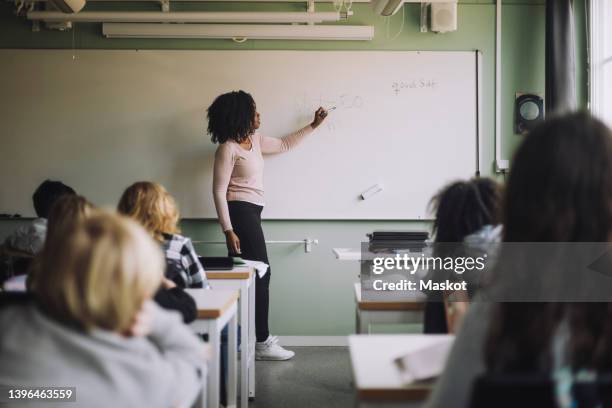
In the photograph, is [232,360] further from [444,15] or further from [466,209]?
[444,15]

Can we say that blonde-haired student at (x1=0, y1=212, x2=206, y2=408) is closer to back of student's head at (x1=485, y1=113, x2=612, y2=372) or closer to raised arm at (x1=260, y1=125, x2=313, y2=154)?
back of student's head at (x1=485, y1=113, x2=612, y2=372)

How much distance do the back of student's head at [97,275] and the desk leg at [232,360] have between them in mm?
1492

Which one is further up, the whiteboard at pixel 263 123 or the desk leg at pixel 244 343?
the whiteboard at pixel 263 123

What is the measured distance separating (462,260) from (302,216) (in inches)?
102

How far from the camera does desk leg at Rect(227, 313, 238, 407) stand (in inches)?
102

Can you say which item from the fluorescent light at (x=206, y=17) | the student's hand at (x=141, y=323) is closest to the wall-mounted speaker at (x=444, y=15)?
the fluorescent light at (x=206, y=17)

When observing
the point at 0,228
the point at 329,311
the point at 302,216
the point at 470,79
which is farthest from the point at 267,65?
the point at 0,228

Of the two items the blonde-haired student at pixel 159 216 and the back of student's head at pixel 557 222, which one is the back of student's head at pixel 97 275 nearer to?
the back of student's head at pixel 557 222

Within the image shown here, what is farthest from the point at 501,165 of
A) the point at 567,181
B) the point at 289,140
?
the point at 567,181

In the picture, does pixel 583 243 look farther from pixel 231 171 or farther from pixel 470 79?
pixel 470 79

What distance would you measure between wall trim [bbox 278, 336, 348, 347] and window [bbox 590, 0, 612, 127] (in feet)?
8.13

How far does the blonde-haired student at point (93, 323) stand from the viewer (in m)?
1.04

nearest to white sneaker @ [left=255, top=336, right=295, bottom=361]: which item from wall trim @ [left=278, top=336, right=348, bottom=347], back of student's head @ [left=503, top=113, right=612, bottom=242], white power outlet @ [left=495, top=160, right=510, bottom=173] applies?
wall trim @ [left=278, top=336, right=348, bottom=347]

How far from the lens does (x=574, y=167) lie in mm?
901
